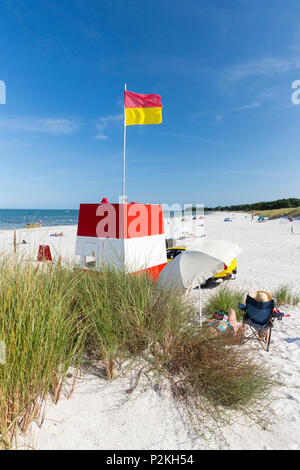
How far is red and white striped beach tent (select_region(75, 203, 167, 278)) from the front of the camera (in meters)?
7.39

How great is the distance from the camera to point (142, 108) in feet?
34.2

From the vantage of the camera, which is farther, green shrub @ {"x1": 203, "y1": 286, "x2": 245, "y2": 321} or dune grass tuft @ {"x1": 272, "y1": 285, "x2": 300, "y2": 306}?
dune grass tuft @ {"x1": 272, "y1": 285, "x2": 300, "y2": 306}

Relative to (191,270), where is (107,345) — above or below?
below

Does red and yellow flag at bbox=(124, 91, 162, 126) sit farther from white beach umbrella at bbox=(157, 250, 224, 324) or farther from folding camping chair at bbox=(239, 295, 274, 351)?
folding camping chair at bbox=(239, 295, 274, 351)

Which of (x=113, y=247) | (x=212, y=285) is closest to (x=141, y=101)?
(x=113, y=247)

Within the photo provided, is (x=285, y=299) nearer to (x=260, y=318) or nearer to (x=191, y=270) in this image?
(x=260, y=318)

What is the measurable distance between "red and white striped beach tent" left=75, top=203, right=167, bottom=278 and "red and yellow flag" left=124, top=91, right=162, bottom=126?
443 cm

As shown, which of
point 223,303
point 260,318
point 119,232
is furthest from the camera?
point 119,232

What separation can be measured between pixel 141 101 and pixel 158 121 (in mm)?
1047

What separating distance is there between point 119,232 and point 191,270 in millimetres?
2910

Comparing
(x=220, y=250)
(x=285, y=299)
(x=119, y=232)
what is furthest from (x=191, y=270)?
(x=285, y=299)

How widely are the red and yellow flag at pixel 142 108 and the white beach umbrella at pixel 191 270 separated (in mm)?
7407

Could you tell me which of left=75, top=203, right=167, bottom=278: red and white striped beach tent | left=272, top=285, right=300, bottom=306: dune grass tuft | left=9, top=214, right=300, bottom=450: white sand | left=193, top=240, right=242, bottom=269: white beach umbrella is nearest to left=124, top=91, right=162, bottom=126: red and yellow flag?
left=75, top=203, right=167, bottom=278: red and white striped beach tent
